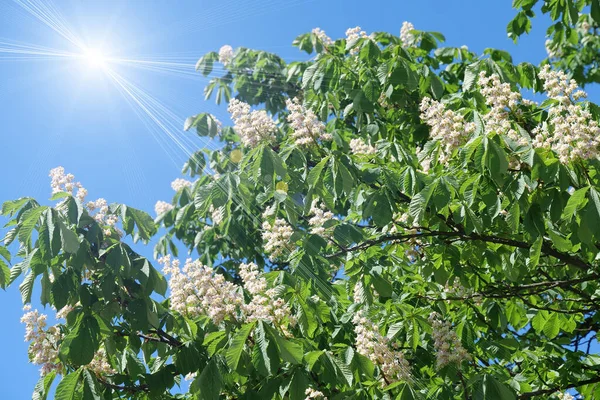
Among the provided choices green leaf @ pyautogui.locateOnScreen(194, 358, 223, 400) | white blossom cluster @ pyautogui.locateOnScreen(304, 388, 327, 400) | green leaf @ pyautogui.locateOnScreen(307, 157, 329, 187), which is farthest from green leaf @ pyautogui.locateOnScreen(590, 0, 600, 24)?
green leaf @ pyautogui.locateOnScreen(194, 358, 223, 400)

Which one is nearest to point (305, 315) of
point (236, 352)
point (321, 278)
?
point (321, 278)

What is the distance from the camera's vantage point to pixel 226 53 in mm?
6969

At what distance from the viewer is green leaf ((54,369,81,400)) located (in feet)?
9.98

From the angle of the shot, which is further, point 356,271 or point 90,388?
point 356,271

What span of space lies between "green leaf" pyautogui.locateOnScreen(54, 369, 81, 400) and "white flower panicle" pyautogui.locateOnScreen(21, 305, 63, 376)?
1.10 ft

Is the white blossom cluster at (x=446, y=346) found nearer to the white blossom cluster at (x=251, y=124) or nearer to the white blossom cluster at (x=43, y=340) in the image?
the white blossom cluster at (x=251, y=124)

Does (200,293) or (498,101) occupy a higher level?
(498,101)

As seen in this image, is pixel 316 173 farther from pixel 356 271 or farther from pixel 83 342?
pixel 83 342

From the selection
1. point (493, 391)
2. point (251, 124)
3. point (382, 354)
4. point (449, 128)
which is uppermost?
point (251, 124)

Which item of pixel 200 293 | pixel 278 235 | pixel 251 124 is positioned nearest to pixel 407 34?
pixel 251 124

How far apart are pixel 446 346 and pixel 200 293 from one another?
4.01ft

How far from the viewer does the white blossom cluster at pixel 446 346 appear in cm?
339

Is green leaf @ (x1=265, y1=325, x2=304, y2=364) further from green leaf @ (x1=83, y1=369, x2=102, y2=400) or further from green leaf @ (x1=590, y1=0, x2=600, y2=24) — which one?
green leaf @ (x1=590, y1=0, x2=600, y2=24)

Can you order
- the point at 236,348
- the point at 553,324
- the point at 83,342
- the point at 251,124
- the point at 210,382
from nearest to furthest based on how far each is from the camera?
the point at 236,348 < the point at 83,342 < the point at 210,382 < the point at 251,124 < the point at 553,324
